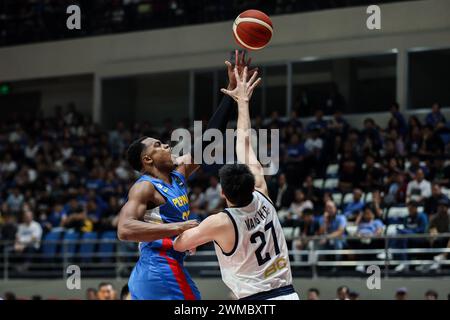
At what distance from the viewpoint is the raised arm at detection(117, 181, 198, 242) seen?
5.73 meters

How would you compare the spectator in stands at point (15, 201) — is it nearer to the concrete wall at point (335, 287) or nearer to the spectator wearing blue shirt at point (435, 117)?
the concrete wall at point (335, 287)

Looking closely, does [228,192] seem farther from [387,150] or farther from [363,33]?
[363,33]

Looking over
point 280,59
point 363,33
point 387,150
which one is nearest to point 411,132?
point 387,150

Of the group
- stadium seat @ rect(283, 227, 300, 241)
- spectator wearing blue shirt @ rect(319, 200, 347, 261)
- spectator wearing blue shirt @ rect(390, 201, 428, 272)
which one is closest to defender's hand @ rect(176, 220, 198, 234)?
spectator wearing blue shirt @ rect(390, 201, 428, 272)

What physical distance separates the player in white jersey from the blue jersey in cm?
61

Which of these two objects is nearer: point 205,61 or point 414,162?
point 414,162

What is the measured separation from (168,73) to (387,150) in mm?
7859

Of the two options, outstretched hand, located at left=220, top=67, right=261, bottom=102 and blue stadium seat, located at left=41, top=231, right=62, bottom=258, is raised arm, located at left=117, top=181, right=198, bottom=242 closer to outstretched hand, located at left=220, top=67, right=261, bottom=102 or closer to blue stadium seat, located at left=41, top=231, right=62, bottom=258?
outstretched hand, located at left=220, top=67, right=261, bottom=102

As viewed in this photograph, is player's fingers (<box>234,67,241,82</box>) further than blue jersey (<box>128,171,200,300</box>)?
Yes

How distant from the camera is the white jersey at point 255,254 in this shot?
5480mm

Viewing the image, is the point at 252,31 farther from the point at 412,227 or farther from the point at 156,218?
the point at 412,227

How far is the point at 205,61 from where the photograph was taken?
21.2m

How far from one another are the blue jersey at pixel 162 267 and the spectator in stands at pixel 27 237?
Result: 1125 centimetres

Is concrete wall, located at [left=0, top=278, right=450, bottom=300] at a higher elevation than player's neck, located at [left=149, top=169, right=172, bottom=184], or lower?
lower
